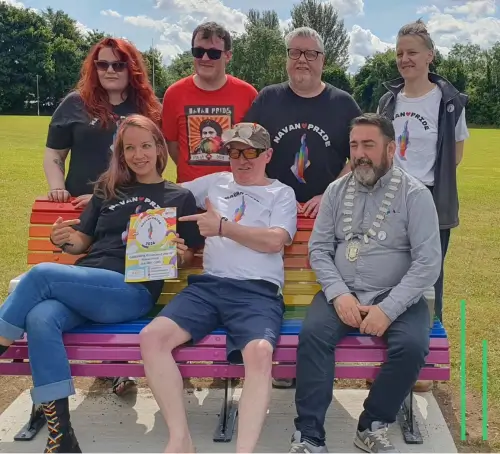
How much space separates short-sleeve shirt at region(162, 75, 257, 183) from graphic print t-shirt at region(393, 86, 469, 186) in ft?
3.55

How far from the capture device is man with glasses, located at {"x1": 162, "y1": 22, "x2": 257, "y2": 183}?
446 cm

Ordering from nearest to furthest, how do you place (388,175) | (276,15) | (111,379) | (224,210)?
(388,175)
(224,210)
(111,379)
(276,15)

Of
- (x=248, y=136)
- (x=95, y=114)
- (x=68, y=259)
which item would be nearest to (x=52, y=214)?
(x=68, y=259)

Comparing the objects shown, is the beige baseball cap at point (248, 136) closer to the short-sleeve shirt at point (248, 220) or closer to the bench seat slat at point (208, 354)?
the short-sleeve shirt at point (248, 220)

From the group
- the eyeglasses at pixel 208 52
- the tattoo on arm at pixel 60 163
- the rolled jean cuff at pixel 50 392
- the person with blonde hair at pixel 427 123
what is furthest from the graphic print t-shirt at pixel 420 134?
the rolled jean cuff at pixel 50 392

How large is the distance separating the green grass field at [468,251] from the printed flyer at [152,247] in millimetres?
2215

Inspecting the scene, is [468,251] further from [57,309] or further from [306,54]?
[57,309]

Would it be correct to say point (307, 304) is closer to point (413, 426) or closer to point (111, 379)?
point (413, 426)

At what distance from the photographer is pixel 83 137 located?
4.26m

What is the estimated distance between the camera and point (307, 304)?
165 inches

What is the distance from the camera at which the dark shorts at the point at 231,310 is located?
3.36 m

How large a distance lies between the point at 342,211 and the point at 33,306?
1766 mm

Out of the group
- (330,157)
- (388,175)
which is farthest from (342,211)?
(330,157)

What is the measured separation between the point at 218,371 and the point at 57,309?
90cm
